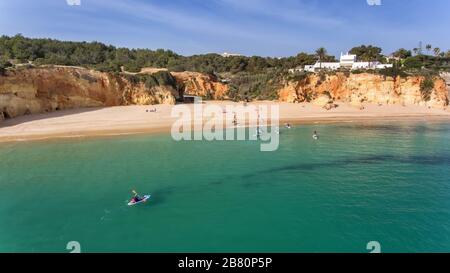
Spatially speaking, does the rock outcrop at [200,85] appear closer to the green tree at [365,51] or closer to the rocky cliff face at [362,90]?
the rocky cliff face at [362,90]

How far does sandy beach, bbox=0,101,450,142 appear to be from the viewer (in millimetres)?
33438

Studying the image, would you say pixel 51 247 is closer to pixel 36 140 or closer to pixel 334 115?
pixel 36 140

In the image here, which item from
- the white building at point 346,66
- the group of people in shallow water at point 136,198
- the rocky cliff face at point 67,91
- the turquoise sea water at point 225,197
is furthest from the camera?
the white building at point 346,66

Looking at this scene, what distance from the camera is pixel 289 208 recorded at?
14.8 metres

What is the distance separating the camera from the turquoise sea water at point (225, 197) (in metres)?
12.1

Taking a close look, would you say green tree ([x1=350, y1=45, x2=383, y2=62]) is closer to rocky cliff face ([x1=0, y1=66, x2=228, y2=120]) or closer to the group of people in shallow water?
rocky cliff face ([x1=0, y1=66, x2=228, y2=120])

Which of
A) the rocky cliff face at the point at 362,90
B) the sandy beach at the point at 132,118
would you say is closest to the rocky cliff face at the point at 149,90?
the rocky cliff face at the point at 362,90

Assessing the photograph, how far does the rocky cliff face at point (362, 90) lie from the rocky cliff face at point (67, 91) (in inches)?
791

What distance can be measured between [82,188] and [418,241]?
15.5 m

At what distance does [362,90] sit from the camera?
54.1 m

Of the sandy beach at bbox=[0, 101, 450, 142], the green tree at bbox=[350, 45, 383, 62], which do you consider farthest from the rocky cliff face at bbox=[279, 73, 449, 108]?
the green tree at bbox=[350, 45, 383, 62]

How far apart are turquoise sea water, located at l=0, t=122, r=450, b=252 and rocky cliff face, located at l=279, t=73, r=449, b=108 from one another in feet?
86.1

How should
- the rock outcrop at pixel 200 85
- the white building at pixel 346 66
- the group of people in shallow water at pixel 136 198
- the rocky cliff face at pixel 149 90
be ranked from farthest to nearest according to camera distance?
the white building at pixel 346 66
the rock outcrop at pixel 200 85
the rocky cliff face at pixel 149 90
the group of people in shallow water at pixel 136 198

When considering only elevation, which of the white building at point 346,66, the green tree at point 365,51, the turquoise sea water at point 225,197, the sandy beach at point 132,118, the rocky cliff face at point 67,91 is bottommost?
the turquoise sea water at point 225,197
